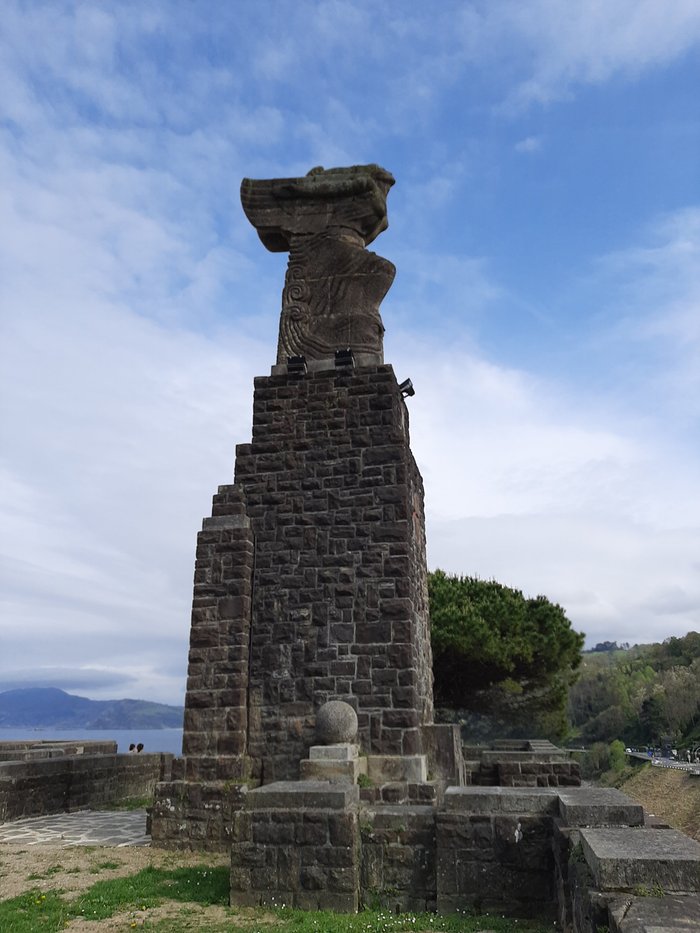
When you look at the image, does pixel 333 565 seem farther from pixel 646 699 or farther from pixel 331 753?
pixel 646 699

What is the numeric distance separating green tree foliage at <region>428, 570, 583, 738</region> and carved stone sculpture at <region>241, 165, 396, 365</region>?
37.2 ft

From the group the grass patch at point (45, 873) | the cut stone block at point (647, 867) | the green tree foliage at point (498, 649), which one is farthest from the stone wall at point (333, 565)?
the green tree foliage at point (498, 649)

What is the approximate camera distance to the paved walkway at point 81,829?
26.3 feet

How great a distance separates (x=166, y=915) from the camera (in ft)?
17.0

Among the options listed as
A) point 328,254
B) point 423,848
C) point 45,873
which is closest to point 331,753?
point 423,848

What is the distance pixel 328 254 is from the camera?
10539 millimetres

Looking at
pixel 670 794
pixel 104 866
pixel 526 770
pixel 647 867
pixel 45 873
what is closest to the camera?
pixel 647 867

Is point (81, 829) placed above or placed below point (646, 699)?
below

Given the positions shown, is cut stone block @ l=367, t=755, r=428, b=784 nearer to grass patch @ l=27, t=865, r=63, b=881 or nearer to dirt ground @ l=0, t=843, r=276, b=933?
dirt ground @ l=0, t=843, r=276, b=933

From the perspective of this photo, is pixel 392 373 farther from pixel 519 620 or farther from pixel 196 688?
pixel 519 620

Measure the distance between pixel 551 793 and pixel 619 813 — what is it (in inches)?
30.1

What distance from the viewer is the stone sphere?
7.66 m

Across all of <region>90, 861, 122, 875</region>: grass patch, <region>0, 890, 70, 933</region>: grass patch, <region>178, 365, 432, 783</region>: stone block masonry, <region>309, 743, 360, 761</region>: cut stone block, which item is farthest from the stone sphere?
<region>0, 890, 70, 933</region>: grass patch

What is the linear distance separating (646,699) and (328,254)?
56.8 meters
